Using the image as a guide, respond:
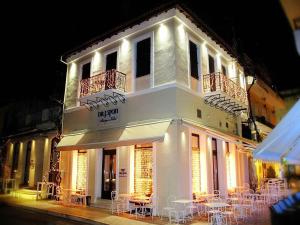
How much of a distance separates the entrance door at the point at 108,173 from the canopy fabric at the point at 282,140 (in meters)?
9.80

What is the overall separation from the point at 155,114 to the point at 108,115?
314 cm

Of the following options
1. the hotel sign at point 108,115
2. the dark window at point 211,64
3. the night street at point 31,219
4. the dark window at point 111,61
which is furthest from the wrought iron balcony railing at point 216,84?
the night street at point 31,219

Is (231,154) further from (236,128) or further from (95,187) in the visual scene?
(95,187)

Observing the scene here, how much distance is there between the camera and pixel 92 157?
14000 mm

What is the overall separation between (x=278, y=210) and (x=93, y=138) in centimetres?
1076

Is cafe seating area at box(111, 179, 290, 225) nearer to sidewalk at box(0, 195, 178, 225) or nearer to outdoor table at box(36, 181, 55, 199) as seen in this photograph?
sidewalk at box(0, 195, 178, 225)

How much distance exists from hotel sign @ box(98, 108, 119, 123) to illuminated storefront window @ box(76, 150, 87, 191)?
8.22 feet

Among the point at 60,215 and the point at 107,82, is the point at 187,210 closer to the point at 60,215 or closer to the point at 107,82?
the point at 60,215

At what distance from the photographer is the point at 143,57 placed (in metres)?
12.9

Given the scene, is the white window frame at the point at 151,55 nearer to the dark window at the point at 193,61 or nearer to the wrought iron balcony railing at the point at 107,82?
the wrought iron balcony railing at the point at 107,82

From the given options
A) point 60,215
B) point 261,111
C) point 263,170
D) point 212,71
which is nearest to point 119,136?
point 60,215

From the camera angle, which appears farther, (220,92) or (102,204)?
(102,204)

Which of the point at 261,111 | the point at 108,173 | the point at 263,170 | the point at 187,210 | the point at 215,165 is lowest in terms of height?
the point at 187,210

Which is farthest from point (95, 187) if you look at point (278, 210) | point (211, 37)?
point (278, 210)
